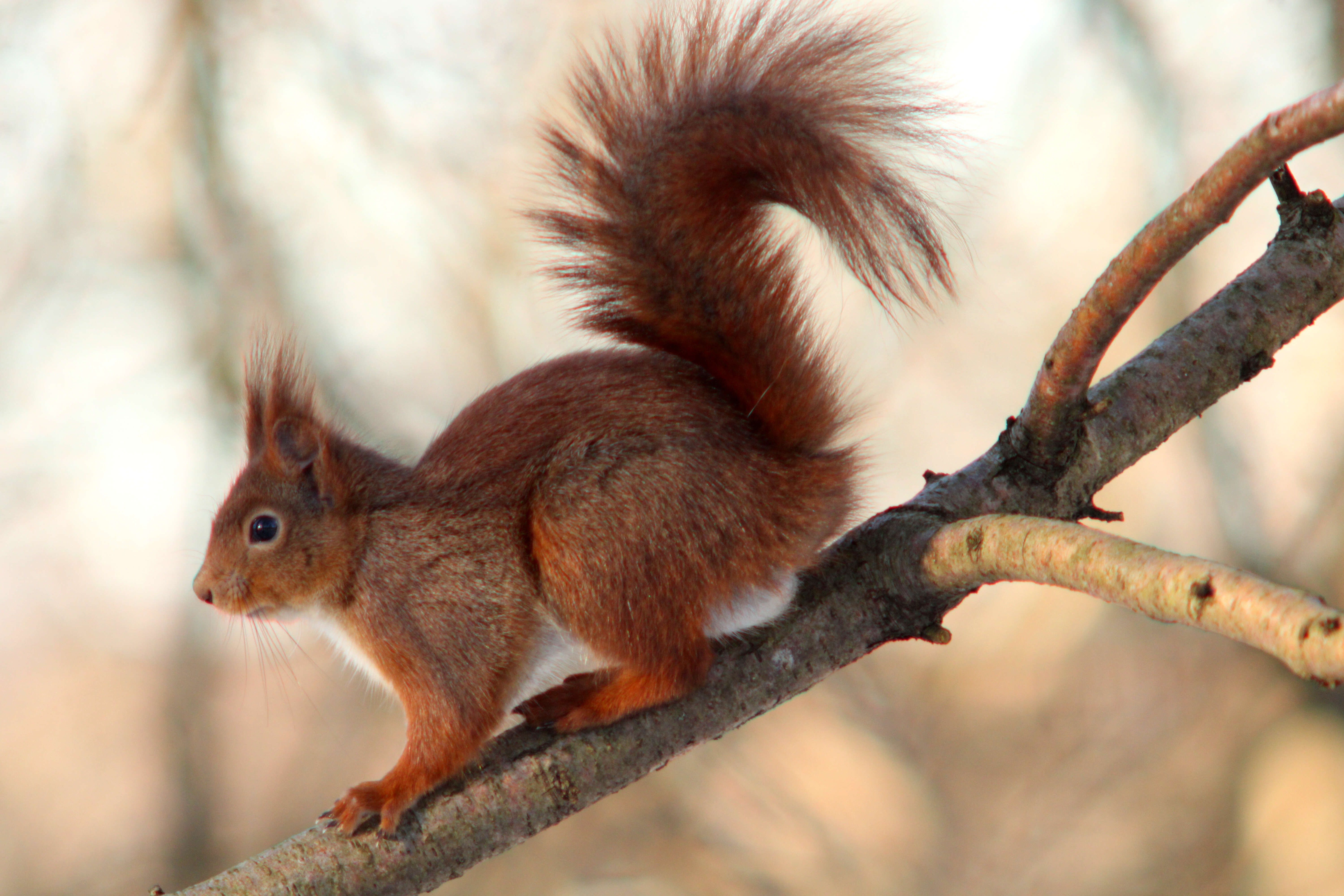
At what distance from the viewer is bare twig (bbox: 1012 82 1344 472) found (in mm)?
645

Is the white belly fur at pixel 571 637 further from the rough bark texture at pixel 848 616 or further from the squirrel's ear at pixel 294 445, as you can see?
the squirrel's ear at pixel 294 445

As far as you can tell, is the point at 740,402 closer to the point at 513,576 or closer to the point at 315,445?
the point at 513,576

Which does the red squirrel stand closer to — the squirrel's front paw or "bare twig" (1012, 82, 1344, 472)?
the squirrel's front paw

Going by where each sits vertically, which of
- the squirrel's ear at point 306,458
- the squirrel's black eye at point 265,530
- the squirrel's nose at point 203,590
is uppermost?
the squirrel's ear at point 306,458

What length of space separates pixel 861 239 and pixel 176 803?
2.27 metres

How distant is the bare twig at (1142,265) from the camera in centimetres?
64

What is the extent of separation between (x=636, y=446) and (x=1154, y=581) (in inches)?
21.1

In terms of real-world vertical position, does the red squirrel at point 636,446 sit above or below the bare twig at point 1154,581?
above

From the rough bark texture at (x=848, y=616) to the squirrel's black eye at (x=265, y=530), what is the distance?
342mm

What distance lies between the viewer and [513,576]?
109 centimetres

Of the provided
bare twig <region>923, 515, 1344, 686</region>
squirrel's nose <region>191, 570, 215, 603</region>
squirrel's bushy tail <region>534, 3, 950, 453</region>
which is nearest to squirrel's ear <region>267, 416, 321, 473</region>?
squirrel's nose <region>191, 570, 215, 603</region>

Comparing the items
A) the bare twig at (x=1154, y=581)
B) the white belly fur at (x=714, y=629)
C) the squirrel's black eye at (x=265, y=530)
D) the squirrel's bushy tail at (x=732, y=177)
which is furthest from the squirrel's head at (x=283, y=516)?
the bare twig at (x=1154, y=581)

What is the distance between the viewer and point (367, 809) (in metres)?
0.98

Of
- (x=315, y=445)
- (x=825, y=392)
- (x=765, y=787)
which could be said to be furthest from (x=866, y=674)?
(x=315, y=445)
